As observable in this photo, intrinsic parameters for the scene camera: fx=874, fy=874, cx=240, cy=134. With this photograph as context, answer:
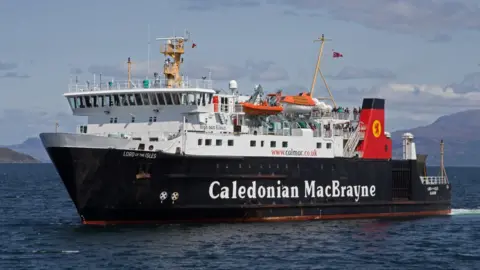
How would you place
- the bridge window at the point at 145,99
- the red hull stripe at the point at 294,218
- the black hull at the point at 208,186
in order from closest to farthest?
the black hull at the point at 208,186
the red hull stripe at the point at 294,218
the bridge window at the point at 145,99

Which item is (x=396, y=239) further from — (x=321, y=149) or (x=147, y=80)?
(x=147, y=80)

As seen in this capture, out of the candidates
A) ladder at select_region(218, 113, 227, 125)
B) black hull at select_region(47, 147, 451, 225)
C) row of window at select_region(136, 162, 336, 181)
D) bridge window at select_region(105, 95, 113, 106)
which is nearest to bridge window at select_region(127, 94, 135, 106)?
bridge window at select_region(105, 95, 113, 106)

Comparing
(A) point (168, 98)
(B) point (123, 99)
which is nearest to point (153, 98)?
(A) point (168, 98)

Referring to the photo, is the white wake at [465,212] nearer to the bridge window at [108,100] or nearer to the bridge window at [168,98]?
the bridge window at [168,98]

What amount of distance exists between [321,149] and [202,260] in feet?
43.9

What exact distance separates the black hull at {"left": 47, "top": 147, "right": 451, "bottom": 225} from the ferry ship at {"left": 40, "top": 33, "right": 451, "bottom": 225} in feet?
0.14

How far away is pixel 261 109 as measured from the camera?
38844mm

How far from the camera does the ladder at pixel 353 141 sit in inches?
1673

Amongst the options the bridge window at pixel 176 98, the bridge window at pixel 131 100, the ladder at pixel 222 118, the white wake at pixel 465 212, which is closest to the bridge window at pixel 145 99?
the bridge window at pixel 131 100

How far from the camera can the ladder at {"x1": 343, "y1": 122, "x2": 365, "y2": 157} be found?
139 feet

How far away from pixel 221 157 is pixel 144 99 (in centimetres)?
434

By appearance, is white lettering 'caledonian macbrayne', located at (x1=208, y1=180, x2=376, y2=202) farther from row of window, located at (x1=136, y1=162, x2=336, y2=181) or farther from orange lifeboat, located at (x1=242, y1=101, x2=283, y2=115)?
orange lifeboat, located at (x1=242, y1=101, x2=283, y2=115)

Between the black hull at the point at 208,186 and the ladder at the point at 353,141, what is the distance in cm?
87

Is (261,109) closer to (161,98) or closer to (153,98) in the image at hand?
(161,98)
